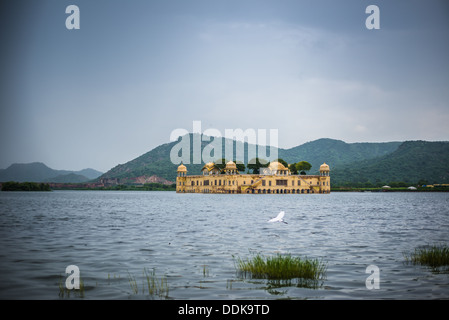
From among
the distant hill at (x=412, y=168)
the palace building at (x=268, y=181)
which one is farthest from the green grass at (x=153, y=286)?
the distant hill at (x=412, y=168)

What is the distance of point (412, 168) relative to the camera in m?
176

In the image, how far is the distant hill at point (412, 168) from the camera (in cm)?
16838

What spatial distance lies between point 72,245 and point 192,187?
14015 cm

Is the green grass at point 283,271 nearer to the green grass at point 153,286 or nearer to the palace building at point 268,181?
the green grass at point 153,286

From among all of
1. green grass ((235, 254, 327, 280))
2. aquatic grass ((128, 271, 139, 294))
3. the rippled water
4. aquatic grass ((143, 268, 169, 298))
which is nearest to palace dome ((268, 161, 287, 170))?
the rippled water

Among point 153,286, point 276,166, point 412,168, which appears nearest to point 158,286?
point 153,286

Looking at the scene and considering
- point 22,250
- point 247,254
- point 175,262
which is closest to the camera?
point 175,262

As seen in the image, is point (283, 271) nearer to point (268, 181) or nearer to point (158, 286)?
point (158, 286)

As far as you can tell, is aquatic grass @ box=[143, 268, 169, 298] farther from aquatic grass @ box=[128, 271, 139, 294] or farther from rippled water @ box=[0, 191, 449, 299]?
aquatic grass @ box=[128, 271, 139, 294]

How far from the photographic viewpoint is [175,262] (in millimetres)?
16312

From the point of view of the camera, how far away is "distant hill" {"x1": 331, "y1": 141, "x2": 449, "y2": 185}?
168m
